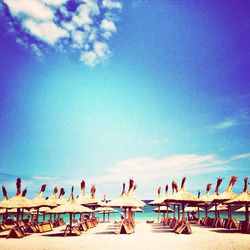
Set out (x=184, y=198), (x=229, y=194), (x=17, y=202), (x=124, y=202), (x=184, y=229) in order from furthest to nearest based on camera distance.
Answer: (x=229, y=194)
(x=124, y=202)
(x=184, y=198)
(x=184, y=229)
(x=17, y=202)

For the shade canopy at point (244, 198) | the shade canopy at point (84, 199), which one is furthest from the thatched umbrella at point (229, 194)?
the shade canopy at point (84, 199)

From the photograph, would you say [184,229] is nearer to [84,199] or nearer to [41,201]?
[84,199]

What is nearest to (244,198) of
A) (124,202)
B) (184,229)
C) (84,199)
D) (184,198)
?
(184,198)

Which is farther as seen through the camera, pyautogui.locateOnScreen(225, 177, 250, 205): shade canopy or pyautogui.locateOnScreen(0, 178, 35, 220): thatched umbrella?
pyautogui.locateOnScreen(225, 177, 250, 205): shade canopy

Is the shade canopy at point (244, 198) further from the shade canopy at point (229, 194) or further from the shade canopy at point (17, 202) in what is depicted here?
the shade canopy at point (17, 202)

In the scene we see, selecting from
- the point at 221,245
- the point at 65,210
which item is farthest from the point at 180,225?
the point at 65,210

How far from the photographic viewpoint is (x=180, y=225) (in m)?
18.0

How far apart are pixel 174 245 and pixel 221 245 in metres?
2.00

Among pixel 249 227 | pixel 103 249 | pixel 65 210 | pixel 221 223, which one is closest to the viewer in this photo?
pixel 103 249

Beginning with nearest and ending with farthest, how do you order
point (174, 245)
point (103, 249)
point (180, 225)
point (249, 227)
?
point (103, 249), point (174, 245), point (249, 227), point (180, 225)

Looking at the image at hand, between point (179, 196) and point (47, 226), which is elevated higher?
point (179, 196)

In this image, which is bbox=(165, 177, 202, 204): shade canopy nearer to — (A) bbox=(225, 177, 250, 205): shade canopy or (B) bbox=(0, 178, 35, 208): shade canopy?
(A) bbox=(225, 177, 250, 205): shade canopy

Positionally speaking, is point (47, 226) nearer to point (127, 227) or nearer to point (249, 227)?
point (127, 227)

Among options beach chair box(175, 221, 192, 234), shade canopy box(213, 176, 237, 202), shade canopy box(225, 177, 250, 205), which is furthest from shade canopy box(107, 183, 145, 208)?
shade canopy box(213, 176, 237, 202)
